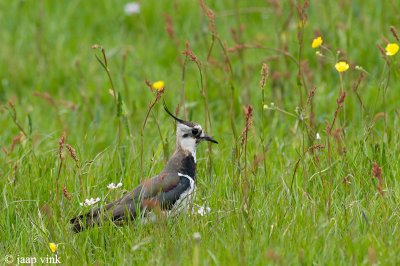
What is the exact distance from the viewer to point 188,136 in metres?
6.02

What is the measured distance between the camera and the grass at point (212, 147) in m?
5.00

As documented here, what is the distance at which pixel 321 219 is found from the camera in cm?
501

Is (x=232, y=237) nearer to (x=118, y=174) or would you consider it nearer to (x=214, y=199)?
(x=214, y=199)

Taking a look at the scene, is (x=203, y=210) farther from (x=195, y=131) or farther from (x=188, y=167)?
(x=195, y=131)

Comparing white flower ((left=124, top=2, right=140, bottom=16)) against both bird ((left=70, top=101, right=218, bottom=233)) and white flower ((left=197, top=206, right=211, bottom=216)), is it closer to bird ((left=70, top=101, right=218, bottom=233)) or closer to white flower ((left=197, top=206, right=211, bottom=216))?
bird ((left=70, top=101, right=218, bottom=233))

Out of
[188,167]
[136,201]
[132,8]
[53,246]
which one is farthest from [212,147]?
[132,8]

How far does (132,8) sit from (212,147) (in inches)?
130

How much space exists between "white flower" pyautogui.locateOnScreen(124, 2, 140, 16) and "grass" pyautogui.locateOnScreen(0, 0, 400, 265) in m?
0.19

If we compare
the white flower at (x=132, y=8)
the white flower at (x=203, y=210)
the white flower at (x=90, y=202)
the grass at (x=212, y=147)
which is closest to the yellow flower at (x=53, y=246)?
the grass at (x=212, y=147)

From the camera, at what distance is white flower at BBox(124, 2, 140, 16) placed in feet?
31.7

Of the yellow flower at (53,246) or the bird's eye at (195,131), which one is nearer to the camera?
the yellow flower at (53,246)

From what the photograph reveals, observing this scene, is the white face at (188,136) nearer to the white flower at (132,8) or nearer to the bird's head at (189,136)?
the bird's head at (189,136)

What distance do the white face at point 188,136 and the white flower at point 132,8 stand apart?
3813 millimetres

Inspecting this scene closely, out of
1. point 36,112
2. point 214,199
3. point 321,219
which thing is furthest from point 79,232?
point 36,112
